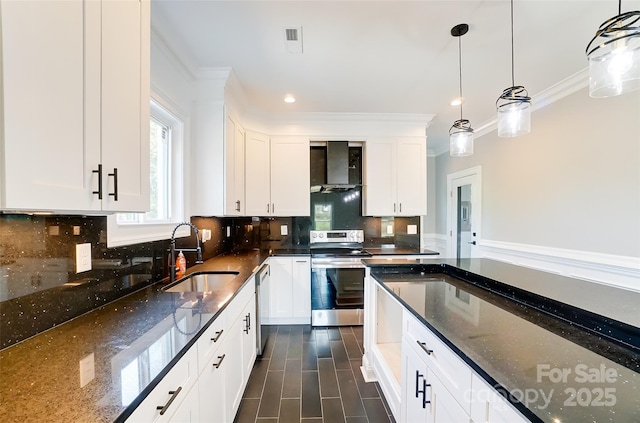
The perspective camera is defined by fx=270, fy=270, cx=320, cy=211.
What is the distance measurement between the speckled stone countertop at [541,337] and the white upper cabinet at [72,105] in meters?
1.37

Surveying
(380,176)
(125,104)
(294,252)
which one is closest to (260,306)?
(294,252)

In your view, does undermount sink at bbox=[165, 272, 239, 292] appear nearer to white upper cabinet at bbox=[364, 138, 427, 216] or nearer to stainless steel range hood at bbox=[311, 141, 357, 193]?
stainless steel range hood at bbox=[311, 141, 357, 193]

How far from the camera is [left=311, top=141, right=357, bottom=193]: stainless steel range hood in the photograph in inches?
144

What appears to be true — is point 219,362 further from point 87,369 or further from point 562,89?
point 562,89

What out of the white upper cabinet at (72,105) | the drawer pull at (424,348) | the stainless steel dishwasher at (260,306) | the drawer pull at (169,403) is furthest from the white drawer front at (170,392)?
the stainless steel dishwasher at (260,306)

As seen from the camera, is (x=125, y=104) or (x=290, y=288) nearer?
(x=125, y=104)

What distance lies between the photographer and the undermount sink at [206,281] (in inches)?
80.6

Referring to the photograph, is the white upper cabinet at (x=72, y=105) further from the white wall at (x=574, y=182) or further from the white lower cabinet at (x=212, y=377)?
the white wall at (x=574, y=182)

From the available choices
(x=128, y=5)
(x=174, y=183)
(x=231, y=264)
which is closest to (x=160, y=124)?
(x=174, y=183)

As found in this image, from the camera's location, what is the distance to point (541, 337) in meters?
0.99

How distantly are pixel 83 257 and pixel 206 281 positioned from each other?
3.35 feet

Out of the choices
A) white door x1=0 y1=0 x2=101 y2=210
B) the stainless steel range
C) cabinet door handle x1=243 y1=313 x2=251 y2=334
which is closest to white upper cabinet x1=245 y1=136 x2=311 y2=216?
the stainless steel range

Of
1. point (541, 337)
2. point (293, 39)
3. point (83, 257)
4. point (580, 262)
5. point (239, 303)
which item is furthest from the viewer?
point (580, 262)

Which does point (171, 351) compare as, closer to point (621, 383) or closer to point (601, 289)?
point (621, 383)
